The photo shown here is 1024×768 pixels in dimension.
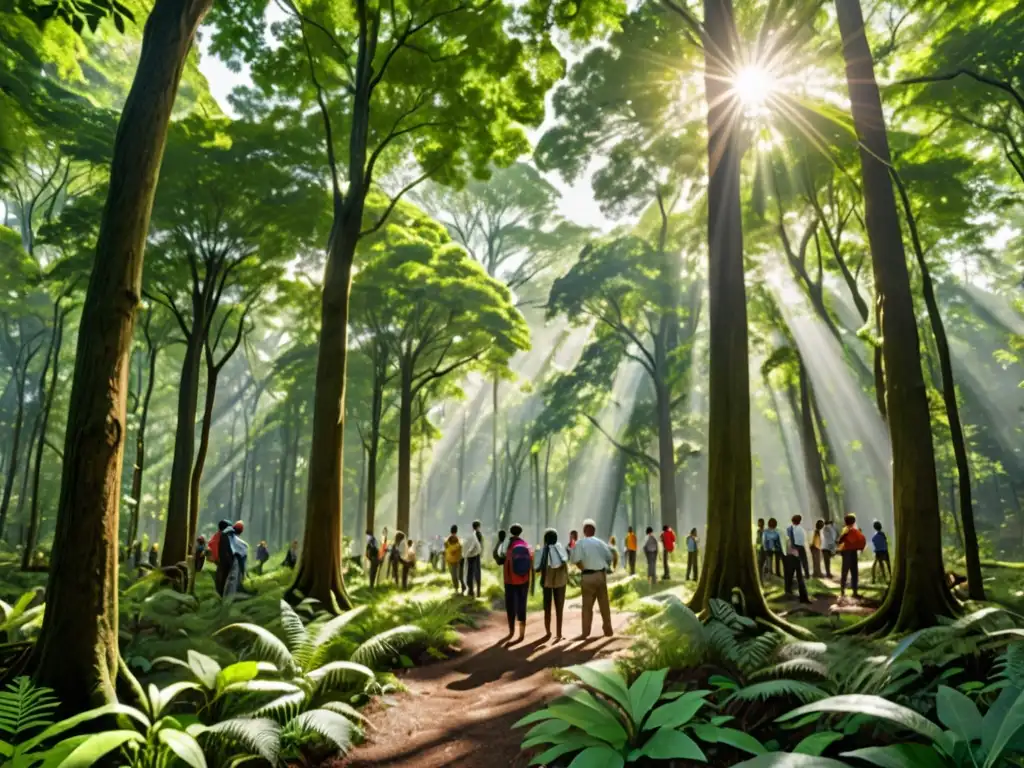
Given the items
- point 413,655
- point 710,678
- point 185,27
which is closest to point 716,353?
point 710,678

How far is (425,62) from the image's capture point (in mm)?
10984

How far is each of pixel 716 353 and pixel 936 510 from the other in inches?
129

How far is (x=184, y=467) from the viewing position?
527 inches

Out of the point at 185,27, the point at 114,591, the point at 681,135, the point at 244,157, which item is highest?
the point at 681,135

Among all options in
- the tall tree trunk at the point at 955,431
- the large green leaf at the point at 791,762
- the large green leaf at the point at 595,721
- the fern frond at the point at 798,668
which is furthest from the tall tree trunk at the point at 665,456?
the large green leaf at the point at 791,762

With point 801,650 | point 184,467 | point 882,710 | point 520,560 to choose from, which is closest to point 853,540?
point 520,560

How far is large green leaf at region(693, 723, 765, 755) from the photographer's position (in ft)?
10.3

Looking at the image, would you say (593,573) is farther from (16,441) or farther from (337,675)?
(16,441)

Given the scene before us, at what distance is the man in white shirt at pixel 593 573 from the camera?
8.74 m

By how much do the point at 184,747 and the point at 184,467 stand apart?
1179 centimetres

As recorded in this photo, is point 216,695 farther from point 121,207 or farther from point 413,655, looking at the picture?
point 413,655

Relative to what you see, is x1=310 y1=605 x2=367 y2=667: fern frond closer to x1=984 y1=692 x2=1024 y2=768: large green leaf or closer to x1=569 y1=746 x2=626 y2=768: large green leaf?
x1=569 y1=746 x2=626 y2=768: large green leaf

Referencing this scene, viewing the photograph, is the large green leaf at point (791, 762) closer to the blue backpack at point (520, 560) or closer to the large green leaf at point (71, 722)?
the large green leaf at point (71, 722)

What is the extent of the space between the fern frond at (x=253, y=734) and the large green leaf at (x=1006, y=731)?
11.7 ft
